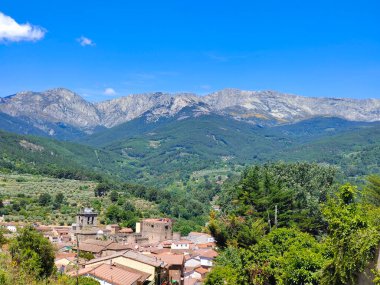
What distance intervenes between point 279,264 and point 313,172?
2440 cm

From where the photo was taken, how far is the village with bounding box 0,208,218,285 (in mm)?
28266

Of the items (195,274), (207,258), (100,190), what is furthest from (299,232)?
(100,190)

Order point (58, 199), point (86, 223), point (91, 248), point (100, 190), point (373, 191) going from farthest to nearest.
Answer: point (100, 190), point (58, 199), point (86, 223), point (91, 248), point (373, 191)

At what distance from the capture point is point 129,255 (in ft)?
112

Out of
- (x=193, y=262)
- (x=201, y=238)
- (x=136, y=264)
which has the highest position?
(x=136, y=264)

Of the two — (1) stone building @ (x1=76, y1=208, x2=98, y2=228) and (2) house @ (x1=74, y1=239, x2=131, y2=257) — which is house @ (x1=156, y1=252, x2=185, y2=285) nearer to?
(2) house @ (x1=74, y1=239, x2=131, y2=257)

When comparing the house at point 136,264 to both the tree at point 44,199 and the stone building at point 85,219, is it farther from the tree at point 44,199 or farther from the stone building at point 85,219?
the tree at point 44,199

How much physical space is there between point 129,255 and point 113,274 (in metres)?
6.34

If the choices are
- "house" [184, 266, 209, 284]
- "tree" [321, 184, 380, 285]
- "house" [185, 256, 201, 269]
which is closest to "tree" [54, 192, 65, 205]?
"house" [185, 256, 201, 269]

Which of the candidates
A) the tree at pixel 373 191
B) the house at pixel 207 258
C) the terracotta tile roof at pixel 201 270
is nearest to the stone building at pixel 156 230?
the house at pixel 207 258

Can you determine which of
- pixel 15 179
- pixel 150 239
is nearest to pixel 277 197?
pixel 150 239

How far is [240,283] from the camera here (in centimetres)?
2177

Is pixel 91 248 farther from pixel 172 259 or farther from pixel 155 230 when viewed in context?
pixel 155 230

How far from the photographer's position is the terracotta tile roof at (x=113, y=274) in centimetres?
2664
